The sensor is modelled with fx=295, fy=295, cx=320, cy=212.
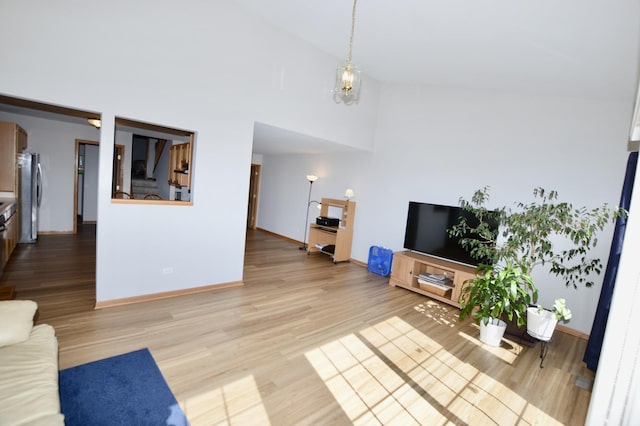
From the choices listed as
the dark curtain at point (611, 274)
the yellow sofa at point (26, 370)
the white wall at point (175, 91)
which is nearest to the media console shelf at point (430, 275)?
the dark curtain at point (611, 274)

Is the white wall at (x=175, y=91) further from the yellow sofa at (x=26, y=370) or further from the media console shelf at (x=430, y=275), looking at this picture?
the media console shelf at (x=430, y=275)

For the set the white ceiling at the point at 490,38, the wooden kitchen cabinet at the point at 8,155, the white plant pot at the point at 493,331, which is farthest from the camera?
the wooden kitchen cabinet at the point at 8,155

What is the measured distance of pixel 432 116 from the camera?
16.2 feet

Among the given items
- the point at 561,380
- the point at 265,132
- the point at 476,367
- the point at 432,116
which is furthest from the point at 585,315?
the point at 265,132

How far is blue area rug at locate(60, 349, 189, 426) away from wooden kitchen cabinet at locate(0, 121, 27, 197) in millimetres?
4230

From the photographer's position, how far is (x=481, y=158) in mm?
4395

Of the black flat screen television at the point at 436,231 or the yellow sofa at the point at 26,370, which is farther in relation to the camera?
the black flat screen television at the point at 436,231

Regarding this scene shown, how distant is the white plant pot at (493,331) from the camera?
3117 millimetres

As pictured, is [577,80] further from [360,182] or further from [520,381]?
[360,182]

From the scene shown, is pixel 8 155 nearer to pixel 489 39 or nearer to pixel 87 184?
pixel 87 184

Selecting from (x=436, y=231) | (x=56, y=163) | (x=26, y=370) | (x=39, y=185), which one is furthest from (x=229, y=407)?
(x=56, y=163)

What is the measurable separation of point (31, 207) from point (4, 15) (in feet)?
14.5

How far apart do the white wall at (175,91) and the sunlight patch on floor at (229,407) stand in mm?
1922

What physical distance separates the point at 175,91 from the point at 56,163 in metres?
4.72
